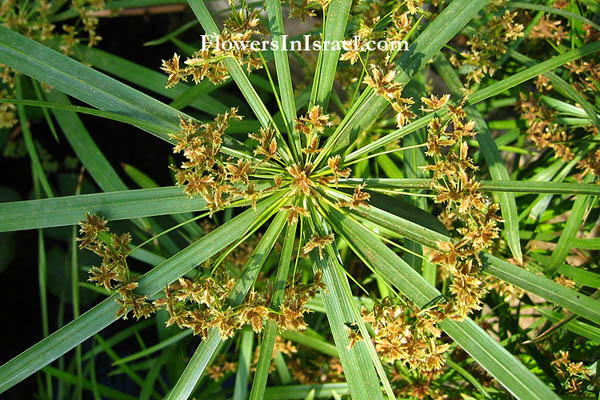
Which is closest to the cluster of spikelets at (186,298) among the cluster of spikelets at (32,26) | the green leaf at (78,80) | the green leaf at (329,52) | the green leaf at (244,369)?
the green leaf at (78,80)

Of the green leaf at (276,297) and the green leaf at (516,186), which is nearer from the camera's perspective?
the green leaf at (516,186)

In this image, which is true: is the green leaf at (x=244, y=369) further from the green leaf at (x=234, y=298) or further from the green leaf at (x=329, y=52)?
the green leaf at (x=329, y=52)

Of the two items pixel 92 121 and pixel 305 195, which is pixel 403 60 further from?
pixel 92 121

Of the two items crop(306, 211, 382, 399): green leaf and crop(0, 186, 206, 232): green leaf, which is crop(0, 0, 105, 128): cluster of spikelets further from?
crop(306, 211, 382, 399): green leaf

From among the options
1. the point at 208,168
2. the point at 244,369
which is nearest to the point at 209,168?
the point at 208,168

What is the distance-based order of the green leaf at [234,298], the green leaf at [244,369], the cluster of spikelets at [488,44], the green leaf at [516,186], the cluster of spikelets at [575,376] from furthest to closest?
1. the green leaf at [244,369]
2. the cluster of spikelets at [488,44]
3. the cluster of spikelets at [575,376]
4. the green leaf at [234,298]
5. the green leaf at [516,186]
